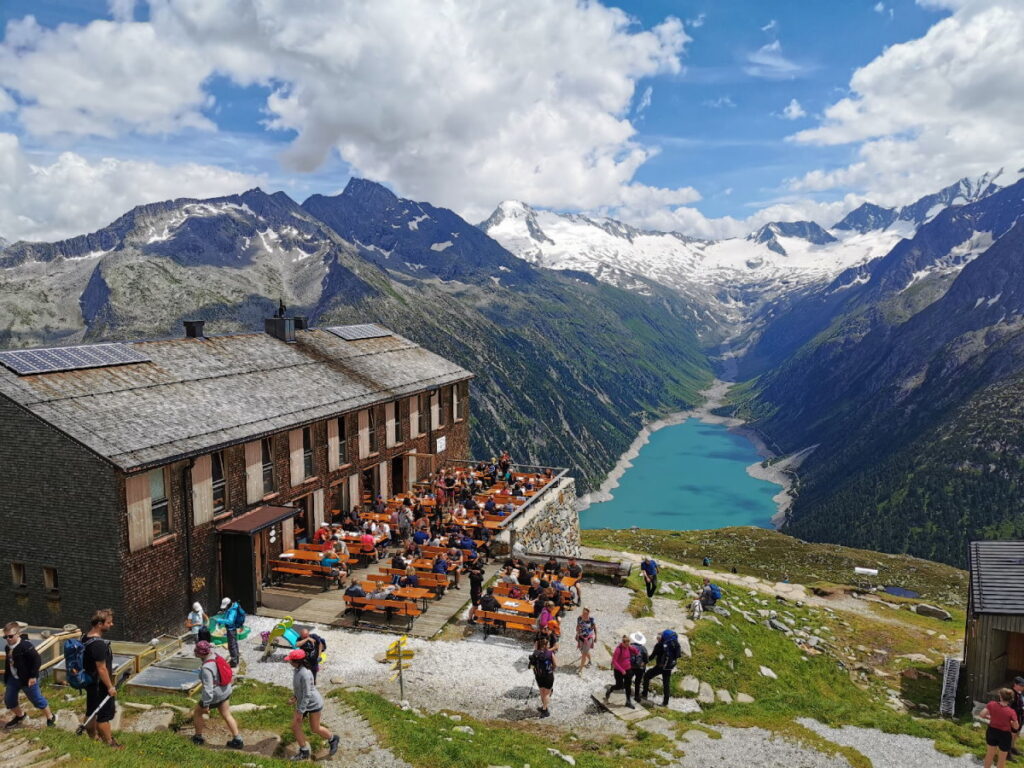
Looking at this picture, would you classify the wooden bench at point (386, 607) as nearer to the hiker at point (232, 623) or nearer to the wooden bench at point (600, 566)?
the hiker at point (232, 623)

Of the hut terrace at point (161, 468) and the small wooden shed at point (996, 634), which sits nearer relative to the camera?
the hut terrace at point (161, 468)

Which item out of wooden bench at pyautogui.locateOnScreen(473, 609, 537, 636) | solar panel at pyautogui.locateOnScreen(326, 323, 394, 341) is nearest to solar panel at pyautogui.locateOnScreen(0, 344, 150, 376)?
solar panel at pyautogui.locateOnScreen(326, 323, 394, 341)

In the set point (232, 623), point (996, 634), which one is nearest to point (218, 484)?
point (232, 623)

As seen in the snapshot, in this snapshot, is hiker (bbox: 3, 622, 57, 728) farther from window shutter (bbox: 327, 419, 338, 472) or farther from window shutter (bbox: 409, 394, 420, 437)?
window shutter (bbox: 409, 394, 420, 437)

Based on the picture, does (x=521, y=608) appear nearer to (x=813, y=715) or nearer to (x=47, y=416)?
(x=813, y=715)

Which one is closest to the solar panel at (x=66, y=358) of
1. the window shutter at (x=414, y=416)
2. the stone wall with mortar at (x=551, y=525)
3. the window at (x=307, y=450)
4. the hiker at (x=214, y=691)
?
the window at (x=307, y=450)

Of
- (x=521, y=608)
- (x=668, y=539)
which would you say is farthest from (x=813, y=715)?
(x=668, y=539)

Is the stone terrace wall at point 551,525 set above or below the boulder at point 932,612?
above
